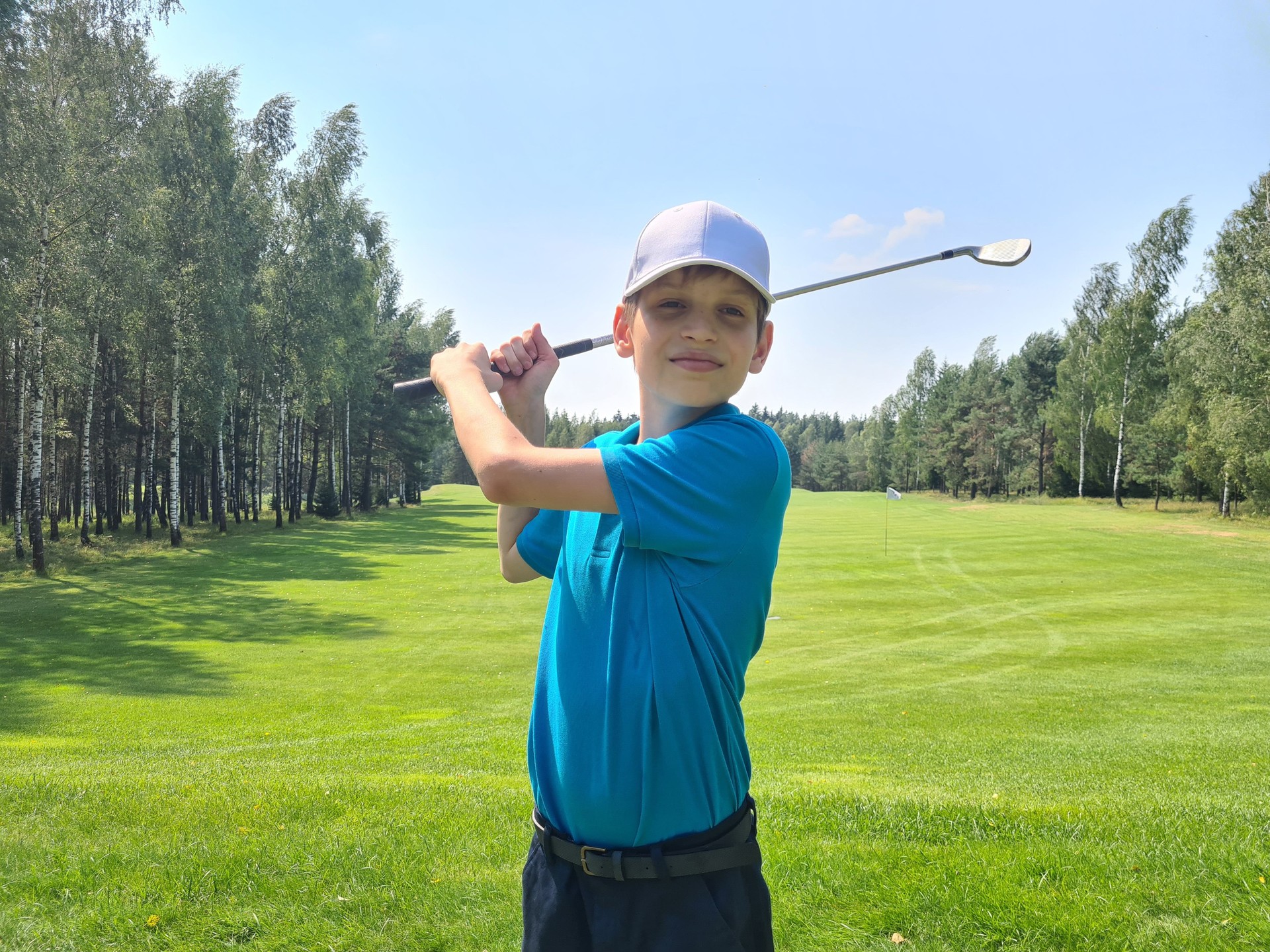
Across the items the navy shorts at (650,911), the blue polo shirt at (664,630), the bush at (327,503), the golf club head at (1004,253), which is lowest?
the bush at (327,503)

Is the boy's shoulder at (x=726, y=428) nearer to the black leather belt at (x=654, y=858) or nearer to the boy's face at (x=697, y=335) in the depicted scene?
the boy's face at (x=697, y=335)

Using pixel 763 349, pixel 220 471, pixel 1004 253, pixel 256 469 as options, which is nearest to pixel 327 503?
pixel 256 469

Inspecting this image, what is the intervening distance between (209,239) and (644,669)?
1206 inches

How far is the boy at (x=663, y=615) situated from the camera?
1545 millimetres

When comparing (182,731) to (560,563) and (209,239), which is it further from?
(209,239)

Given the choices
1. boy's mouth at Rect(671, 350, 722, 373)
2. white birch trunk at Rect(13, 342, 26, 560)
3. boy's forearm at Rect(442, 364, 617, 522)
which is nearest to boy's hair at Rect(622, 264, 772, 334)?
boy's mouth at Rect(671, 350, 722, 373)

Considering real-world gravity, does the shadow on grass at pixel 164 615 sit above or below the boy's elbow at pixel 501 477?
below

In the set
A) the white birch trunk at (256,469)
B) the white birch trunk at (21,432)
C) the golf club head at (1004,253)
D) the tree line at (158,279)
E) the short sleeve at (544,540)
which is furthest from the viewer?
the white birch trunk at (256,469)

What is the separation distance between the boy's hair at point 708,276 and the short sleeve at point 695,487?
23 cm

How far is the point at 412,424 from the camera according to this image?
181ft

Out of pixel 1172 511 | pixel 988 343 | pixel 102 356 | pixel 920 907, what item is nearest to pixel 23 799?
pixel 920 907

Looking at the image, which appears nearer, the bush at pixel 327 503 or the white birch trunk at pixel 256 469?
the white birch trunk at pixel 256 469

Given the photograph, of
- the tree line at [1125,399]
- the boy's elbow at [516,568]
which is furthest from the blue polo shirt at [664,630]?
Answer: the tree line at [1125,399]

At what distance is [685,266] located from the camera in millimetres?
1635
